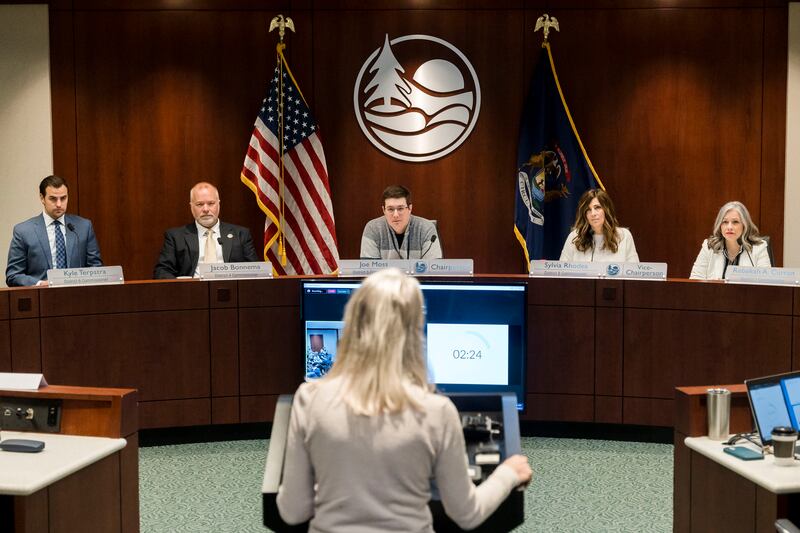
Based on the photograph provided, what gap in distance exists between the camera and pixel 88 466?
3.06 meters

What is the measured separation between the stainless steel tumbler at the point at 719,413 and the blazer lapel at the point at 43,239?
429 cm

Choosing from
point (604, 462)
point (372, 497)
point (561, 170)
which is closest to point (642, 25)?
point (561, 170)

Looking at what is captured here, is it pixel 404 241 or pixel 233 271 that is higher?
pixel 404 241

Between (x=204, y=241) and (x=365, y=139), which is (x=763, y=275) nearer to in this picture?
(x=365, y=139)

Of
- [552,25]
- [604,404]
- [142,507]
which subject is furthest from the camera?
[552,25]

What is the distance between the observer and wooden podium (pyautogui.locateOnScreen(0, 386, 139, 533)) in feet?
9.57

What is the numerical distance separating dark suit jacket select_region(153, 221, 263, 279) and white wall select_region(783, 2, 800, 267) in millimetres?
4197

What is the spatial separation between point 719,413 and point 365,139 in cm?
452

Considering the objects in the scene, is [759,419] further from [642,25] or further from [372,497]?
[642,25]

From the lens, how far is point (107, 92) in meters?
7.17

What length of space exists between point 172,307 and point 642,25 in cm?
431

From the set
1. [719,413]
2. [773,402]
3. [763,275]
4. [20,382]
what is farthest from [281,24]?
[773,402]

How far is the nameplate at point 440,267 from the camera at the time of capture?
521 cm

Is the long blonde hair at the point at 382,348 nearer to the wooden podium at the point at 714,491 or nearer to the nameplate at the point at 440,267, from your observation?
the wooden podium at the point at 714,491
